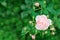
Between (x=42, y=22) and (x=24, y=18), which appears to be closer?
(x=42, y=22)

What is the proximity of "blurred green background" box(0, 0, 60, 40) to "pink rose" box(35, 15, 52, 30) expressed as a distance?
70mm

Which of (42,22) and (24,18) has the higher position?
(42,22)

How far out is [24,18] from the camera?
3127 millimetres

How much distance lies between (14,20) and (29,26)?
455 mm

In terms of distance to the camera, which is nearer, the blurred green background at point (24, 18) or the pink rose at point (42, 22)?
the pink rose at point (42, 22)

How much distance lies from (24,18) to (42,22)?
543 mm

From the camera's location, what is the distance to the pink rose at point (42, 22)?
2.62m

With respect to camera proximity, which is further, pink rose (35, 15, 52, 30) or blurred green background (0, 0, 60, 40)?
blurred green background (0, 0, 60, 40)

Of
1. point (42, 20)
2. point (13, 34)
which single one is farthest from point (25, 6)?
point (42, 20)

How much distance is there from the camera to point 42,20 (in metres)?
2.62

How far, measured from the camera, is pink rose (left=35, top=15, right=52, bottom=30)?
2615 mm

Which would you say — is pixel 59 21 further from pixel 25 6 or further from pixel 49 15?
pixel 25 6

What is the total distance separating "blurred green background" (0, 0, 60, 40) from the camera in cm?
276

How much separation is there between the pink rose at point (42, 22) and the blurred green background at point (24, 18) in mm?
70
